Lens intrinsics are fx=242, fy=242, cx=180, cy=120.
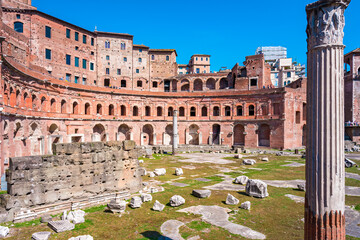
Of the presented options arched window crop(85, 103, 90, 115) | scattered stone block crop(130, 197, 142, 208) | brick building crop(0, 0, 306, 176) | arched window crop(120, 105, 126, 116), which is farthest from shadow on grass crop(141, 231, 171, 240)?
arched window crop(120, 105, 126, 116)

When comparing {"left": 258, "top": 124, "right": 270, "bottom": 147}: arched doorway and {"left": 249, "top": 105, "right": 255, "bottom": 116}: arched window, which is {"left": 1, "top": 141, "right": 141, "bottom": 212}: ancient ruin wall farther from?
{"left": 249, "top": 105, "right": 255, "bottom": 116}: arched window

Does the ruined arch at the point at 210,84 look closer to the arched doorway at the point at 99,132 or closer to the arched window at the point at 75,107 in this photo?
the arched doorway at the point at 99,132

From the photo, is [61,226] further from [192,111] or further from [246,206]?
[192,111]

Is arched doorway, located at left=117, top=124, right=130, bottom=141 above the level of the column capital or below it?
below

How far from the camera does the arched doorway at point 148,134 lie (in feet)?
135

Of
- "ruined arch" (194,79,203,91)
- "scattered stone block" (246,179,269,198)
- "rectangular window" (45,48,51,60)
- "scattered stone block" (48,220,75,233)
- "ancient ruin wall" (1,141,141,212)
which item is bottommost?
"scattered stone block" (48,220,75,233)

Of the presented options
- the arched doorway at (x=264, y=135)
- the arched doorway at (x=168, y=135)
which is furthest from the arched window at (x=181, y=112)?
the arched doorway at (x=264, y=135)

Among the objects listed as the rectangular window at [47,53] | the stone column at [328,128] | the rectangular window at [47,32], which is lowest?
the stone column at [328,128]

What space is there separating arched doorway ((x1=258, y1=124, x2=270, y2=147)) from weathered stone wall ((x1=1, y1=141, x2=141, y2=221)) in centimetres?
2914

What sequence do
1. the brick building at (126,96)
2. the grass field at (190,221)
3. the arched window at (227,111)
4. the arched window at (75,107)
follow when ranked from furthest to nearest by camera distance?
the arched window at (227,111), the arched window at (75,107), the brick building at (126,96), the grass field at (190,221)

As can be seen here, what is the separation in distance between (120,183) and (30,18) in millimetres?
33248

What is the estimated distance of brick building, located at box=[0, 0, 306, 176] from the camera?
30.0 m

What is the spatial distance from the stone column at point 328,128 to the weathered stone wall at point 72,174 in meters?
9.34

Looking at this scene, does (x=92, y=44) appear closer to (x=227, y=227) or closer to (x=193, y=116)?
(x=193, y=116)
